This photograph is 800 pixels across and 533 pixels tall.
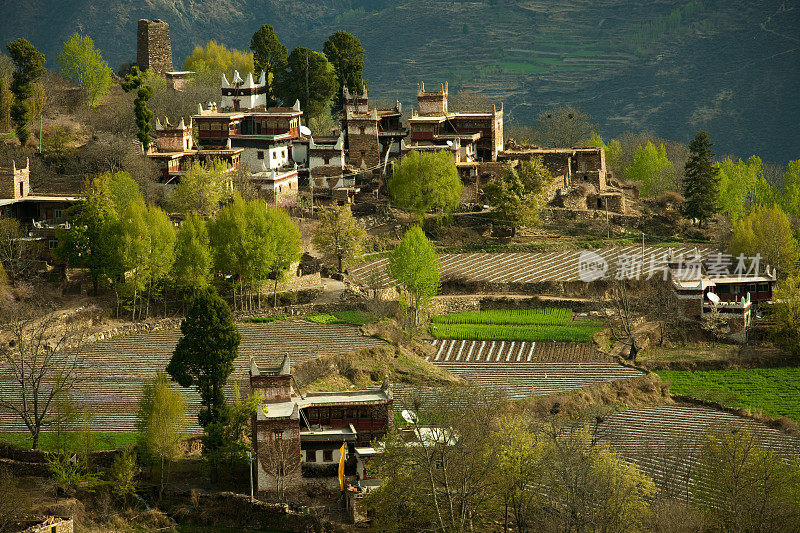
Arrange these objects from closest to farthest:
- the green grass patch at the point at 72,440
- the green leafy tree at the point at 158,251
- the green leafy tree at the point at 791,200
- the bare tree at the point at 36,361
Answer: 1. the green grass patch at the point at 72,440
2. the bare tree at the point at 36,361
3. the green leafy tree at the point at 158,251
4. the green leafy tree at the point at 791,200

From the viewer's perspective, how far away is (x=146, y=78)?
99125 mm

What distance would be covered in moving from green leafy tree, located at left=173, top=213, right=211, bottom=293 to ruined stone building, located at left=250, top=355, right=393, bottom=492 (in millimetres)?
14782

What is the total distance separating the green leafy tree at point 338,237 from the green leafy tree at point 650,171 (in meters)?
29.6

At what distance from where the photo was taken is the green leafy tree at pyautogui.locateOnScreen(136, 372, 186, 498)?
167 ft

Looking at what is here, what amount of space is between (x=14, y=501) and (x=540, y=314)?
34.5 meters

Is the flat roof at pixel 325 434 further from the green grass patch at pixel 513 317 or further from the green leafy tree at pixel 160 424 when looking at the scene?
the green grass patch at pixel 513 317

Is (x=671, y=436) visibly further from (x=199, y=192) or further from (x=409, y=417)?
(x=199, y=192)

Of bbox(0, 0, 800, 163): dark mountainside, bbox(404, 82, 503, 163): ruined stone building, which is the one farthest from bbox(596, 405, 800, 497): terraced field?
bbox(0, 0, 800, 163): dark mountainside

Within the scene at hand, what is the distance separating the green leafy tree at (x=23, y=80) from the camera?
81625 millimetres

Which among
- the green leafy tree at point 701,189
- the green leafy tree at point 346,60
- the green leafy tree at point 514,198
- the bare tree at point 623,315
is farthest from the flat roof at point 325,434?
the green leafy tree at point 346,60

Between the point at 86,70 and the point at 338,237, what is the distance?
1229 inches

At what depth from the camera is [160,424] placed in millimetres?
51125

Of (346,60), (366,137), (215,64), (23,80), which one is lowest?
(366,137)

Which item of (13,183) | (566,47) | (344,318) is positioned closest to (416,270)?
(344,318)
